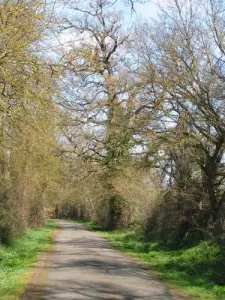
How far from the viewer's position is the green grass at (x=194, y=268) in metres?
12.4

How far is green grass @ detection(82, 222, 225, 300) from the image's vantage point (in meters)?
12.4

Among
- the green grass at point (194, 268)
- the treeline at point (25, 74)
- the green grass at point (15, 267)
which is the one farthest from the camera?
the green grass at point (194, 268)

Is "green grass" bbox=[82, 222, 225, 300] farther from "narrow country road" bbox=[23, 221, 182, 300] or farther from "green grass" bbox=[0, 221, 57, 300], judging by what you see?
"green grass" bbox=[0, 221, 57, 300]

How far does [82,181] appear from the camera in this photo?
4272 cm

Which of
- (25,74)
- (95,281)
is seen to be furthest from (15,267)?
(25,74)

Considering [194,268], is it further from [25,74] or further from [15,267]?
[25,74]

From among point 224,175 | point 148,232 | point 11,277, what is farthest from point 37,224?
point 11,277

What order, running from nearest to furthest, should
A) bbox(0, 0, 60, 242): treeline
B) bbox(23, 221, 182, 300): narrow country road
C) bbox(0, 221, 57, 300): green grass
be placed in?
bbox(0, 0, 60, 242): treeline < bbox(23, 221, 182, 300): narrow country road < bbox(0, 221, 57, 300): green grass

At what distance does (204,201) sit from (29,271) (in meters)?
9.95

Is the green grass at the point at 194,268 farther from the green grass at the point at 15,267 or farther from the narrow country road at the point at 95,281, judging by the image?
the green grass at the point at 15,267

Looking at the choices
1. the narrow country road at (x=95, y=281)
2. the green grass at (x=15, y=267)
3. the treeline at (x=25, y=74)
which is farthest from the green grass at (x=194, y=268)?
the treeline at (x=25, y=74)

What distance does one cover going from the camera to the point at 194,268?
52.7ft

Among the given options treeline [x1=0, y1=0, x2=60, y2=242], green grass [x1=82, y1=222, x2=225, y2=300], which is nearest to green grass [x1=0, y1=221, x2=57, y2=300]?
treeline [x1=0, y1=0, x2=60, y2=242]

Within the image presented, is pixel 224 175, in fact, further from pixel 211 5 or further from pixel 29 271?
pixel 29 271
